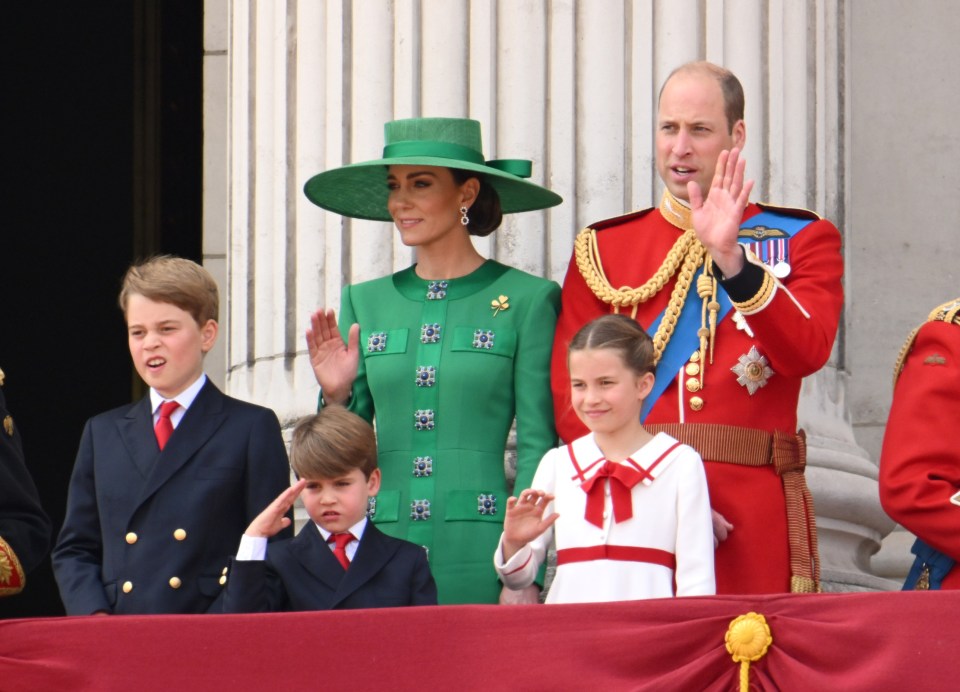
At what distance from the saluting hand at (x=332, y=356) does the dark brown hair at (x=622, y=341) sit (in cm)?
67

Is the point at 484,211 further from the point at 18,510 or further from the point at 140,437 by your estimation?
the point at 18,510

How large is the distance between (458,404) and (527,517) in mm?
635

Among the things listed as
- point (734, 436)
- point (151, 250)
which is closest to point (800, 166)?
point (734, 436)

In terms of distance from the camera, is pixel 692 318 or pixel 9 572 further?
pixel 692 318

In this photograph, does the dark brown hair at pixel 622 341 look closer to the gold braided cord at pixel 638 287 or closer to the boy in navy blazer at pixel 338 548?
the gold braided cord at pixel 638 287

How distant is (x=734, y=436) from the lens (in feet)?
16.7

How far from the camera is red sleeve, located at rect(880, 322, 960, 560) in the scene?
4.90 m

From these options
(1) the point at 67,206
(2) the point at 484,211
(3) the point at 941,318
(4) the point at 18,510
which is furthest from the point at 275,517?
(1) the point at 67,206

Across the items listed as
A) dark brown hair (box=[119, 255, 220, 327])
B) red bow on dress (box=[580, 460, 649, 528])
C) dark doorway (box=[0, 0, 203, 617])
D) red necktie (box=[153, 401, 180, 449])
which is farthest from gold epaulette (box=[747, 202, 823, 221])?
dark doorway (box=[0, 0, 203, 617])

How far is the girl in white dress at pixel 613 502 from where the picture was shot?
4766 mm

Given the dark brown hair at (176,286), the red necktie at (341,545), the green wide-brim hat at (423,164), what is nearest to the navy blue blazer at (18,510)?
the dark brown hair at (176,286)

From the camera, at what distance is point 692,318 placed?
5254 mm

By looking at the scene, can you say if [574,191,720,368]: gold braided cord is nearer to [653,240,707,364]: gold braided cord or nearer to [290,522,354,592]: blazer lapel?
[653,240,707,364]: gold braided cord

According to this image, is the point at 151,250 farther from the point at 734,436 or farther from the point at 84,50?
the point at 734,436
